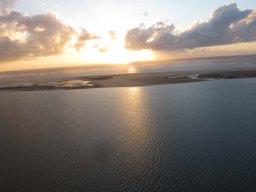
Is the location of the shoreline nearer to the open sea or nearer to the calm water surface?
the calm water surface

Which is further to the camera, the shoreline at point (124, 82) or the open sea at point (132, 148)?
the shoreline at point (124, 82)

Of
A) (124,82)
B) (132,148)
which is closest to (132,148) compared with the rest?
(132,148)

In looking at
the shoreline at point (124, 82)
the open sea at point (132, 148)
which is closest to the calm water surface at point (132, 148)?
the open sea at point (132, 148)

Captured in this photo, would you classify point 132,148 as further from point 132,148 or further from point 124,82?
point 124,82

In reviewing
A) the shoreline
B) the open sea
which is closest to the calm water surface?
the open sea

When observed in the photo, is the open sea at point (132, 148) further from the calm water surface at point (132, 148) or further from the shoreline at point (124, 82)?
the shoreline at point (124, 82)

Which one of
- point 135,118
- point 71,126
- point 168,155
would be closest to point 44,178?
point 168,155

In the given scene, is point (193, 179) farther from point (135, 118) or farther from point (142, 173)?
point (135, 118)

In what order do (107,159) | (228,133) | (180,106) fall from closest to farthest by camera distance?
(107,159) < (228,133) < (180,106)
